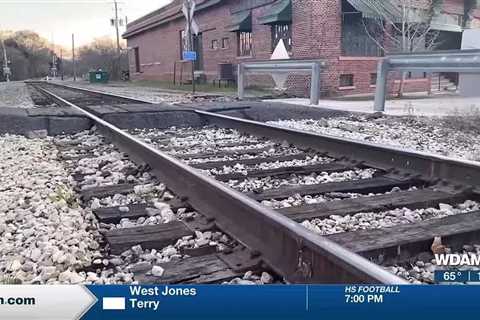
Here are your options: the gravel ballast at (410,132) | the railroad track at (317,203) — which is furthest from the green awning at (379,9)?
the railroad track at (317,203)

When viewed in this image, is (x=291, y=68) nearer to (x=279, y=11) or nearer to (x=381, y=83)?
(x=279, y=11)

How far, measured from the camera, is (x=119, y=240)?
9.23 feet

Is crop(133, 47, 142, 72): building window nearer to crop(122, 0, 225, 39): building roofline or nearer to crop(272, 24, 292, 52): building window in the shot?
crop(122, 0, 225, 39): building roofline

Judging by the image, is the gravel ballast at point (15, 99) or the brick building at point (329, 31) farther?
the brick building at point (329, 31)

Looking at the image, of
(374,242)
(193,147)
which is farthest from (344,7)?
(374,242)

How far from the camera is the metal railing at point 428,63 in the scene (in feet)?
24.8

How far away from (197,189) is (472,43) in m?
11.1

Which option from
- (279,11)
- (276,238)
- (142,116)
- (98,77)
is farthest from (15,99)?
(98,77)

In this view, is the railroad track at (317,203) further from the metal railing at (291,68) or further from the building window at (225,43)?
the building window at (225,43)

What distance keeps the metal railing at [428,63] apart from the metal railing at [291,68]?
6.42 ft

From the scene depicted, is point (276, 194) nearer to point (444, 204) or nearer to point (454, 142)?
point (444, 204)

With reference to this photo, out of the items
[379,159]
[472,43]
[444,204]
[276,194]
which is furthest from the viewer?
[472,43]

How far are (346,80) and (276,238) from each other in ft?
46.9

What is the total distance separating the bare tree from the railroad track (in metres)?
8.88
